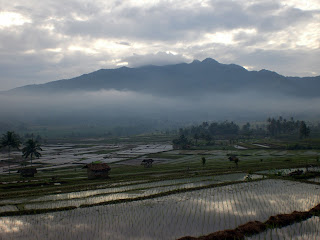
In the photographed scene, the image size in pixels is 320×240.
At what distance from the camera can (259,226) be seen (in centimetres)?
1307

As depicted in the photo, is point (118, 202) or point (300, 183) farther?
point (300, 183)

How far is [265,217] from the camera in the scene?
14820 millimetres

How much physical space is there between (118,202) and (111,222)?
445cm

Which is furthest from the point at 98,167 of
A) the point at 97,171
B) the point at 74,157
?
the point at 74,157

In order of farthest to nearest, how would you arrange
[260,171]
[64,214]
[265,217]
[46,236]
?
[260,171] → [64,214] → [265,217] → [46,236]

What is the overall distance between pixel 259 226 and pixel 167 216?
5.05 metres

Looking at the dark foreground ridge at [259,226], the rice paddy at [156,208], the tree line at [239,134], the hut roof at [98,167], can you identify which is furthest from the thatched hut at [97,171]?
the tree line at [239,134]

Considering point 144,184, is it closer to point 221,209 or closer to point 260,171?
point 221,209

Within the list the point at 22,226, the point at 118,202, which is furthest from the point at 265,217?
the point at 22,226

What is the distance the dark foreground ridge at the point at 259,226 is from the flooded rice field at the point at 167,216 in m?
0.81

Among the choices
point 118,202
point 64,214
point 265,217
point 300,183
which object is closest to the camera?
point 265,217

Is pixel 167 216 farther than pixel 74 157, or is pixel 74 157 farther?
pixel 74 157

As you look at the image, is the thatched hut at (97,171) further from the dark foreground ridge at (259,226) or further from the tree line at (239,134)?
the tree line at (239,134)

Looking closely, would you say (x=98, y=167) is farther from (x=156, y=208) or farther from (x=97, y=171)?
(x=156, y=208)
